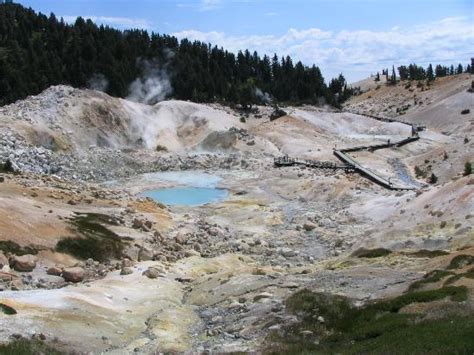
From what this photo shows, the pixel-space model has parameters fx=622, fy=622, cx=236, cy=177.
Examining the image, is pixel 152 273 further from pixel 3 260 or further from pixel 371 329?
pixel 371 329

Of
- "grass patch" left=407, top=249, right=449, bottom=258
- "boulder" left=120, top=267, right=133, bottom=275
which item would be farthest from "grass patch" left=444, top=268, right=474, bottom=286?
"boulder" left=120, top=267, right=133, bottom=275

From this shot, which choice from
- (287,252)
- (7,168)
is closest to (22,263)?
(287,252)

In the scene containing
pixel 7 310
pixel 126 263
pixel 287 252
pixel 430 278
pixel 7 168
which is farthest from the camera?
pixel 7 168

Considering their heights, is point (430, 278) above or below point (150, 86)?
below

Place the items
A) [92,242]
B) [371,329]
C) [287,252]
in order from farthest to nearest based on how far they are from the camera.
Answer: [287,252]
[92,242]
[371,329]

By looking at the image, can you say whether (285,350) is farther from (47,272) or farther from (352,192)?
(352,192)

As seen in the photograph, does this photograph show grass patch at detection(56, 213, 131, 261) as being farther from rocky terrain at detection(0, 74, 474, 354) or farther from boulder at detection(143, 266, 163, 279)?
boulder at detection(143, 266, 163, 279)

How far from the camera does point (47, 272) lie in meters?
34.2

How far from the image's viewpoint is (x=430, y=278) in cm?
2809

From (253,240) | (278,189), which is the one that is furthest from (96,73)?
(253,240)

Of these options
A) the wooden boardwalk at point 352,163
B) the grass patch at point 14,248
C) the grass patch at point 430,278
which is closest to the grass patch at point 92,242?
the grass patch at point 14,248

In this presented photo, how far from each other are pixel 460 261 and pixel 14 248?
942 inches

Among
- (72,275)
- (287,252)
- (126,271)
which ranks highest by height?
(72,275)

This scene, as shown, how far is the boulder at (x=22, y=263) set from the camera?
33.4m
